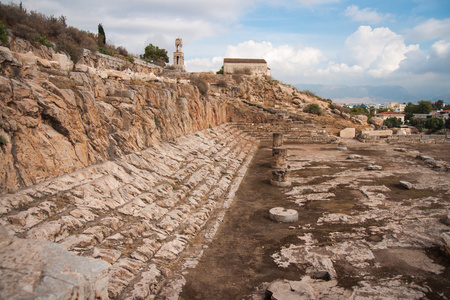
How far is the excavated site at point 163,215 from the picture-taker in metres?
4.82

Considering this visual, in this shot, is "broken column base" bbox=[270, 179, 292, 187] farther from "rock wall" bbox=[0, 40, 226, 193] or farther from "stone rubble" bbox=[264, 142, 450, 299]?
"rock wall" bbox=[0, 40, 226, 193]

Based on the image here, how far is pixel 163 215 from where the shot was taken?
732 cm

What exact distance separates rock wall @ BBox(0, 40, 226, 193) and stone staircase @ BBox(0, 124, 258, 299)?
1.30 ft

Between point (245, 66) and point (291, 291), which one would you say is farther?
point (245, 66)

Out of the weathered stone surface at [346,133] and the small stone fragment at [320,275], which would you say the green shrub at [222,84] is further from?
the small stone fragment at [320,275]

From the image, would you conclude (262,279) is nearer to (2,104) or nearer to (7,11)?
(2,104)

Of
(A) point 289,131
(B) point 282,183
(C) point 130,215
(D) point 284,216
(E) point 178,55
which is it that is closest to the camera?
(C) point 130,215

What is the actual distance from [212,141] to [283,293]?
12.1 meters

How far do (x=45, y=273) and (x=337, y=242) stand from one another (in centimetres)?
593

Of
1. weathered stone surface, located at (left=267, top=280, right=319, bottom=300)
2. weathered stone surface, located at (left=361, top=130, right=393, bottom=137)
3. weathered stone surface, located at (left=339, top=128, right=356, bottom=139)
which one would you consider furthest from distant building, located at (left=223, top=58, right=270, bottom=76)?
weathered stone surface, located at (left=267, top=280, right=319, bottom=300)

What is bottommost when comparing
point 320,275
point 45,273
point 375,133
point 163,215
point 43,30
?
point 320,275

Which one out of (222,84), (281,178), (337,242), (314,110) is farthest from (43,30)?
(314,110)

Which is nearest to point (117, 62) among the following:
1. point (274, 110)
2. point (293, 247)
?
point (274, 110)

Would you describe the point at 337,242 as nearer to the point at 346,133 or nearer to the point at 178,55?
the point at 346,133
